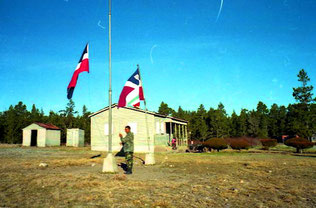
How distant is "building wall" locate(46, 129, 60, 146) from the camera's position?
3734cm

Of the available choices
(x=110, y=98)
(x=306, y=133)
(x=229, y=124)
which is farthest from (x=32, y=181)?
(x=229, y=124)

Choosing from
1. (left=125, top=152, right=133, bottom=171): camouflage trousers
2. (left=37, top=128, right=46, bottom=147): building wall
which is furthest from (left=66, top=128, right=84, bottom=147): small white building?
(left=125, top=152, right=133, bottom=171): camouflage trousers

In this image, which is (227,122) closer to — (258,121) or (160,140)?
(258,121)

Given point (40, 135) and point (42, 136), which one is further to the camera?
point (40, 135)

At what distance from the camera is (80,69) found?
11.1 m

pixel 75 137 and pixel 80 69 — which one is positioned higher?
pixel 80 69

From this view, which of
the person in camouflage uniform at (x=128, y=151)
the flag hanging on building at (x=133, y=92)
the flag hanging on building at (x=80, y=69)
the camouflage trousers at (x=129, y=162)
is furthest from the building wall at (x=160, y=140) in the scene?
the camouflage trousers at (x=129, y=162)

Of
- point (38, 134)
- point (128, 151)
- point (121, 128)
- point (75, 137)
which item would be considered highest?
point (121, 128)

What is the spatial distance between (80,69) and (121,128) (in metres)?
16.2

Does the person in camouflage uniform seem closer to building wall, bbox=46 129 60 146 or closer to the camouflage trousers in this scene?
the camouflage trousers

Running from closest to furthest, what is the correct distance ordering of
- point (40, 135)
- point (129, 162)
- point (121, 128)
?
1. point (129, 162)
2. point (121, 128)
3. point (40, 135)

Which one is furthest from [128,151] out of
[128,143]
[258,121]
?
[258,121]

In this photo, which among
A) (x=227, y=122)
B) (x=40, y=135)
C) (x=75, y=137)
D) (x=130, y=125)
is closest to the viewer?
(x=130, y=125)

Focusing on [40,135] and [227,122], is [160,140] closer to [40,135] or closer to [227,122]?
[40,135]
